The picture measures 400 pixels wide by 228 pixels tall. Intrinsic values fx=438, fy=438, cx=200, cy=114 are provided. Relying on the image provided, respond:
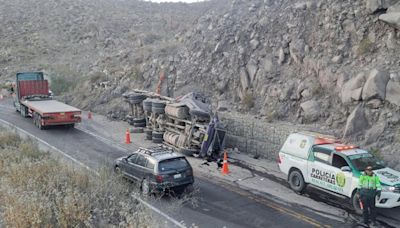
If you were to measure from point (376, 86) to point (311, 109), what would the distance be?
3.13 meters

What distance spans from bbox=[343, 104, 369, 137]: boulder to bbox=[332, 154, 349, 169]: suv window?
4147 millimetres

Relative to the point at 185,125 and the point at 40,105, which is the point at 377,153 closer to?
the point at 185,125

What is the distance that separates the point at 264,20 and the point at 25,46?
35660mm

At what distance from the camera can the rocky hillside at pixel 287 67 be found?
17375mm

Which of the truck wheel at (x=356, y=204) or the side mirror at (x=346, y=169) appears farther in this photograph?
the side mirror at (x=346, y=169)

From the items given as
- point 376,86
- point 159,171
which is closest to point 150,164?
point 159,171

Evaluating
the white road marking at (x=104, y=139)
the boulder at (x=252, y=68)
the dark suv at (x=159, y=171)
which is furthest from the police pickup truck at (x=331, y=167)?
the white road marking at (x=104, y=139)

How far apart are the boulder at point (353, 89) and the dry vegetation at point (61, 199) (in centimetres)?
1065

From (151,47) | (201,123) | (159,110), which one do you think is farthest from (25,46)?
(201,123)

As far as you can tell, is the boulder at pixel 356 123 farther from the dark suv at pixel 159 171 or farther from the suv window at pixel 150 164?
the suv window at pixel 150 164

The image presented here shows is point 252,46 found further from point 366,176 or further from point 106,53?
point 106,53

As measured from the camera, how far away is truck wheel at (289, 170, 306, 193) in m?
14.5

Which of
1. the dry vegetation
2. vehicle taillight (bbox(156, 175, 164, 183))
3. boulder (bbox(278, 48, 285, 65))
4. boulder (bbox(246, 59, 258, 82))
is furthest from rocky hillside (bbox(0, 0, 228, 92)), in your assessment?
the dry vegetation

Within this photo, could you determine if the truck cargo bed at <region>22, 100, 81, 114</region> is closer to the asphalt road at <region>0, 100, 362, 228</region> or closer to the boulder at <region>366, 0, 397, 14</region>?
the asphalt road at <region>0, 100, 362, 228</region>
